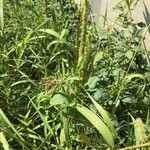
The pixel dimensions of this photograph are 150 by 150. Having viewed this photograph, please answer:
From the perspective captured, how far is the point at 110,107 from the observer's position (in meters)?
2.08

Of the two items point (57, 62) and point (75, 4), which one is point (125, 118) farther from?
point (75, 4)

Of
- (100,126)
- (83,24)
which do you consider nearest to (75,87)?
(83,24)

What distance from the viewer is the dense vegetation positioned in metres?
1.86

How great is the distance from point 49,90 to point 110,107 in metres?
0.33

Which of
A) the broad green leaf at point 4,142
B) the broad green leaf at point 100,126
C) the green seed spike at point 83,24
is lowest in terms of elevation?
the broad green leaf at point 4,142

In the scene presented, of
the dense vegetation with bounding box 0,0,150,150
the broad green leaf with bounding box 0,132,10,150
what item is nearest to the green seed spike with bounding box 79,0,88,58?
the dense vegetation with bounding box 0,0,150,150

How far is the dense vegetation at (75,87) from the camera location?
186 centimetres

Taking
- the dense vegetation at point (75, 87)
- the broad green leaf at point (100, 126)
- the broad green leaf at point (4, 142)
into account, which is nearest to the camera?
the broad green leaf at point (100, 126)

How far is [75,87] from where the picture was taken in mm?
1996

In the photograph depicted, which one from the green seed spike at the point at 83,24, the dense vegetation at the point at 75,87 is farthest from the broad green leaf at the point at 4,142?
the green seed spike at the point at 83,24

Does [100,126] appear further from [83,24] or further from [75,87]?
[83,24]

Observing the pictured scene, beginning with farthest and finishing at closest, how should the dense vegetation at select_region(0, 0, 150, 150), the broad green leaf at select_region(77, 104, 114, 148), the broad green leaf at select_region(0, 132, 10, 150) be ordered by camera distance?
1. the dense vegetation at select_region(0, 0, 150, 150)
2. the broad green leaf at select_region(0, 132, 10, 150)
3. the broad green leaf at select_region(77, 104, 114, 148)

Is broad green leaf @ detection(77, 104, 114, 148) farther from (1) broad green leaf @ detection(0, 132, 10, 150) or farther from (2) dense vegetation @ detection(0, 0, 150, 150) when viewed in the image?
(1) broad green leaf @ detection(0, 132, 10, 150)

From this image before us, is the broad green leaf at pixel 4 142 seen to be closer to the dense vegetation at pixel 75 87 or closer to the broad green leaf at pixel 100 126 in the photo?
the dense vegetation at pixel 75 87
